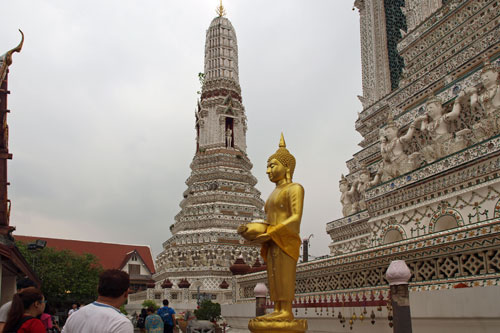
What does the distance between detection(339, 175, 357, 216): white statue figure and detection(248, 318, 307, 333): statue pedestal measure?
35.1 ft

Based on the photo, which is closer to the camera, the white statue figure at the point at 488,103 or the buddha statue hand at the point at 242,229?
→ the buddha statue hand at the point at 242,229

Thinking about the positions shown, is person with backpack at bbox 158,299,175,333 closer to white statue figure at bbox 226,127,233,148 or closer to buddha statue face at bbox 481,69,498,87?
buddha statue face at bbox 481,69,498,87

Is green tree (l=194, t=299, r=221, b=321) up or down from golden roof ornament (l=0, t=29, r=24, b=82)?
down

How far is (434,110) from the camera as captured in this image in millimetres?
10922

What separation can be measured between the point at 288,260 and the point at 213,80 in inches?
1202

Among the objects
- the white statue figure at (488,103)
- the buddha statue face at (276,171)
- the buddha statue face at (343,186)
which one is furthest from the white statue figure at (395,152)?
the buddha statue face at (276,171)

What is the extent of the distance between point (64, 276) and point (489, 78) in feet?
87.2

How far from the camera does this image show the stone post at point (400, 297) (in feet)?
17.3

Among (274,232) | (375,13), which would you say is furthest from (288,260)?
(375,13)

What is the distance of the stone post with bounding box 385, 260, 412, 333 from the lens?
17.3ft

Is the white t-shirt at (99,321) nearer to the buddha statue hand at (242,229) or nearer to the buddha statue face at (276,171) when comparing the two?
the buddha statue hand at (242,229)

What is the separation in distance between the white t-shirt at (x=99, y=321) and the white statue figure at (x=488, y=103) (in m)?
8.55

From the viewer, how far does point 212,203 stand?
31.6 metres

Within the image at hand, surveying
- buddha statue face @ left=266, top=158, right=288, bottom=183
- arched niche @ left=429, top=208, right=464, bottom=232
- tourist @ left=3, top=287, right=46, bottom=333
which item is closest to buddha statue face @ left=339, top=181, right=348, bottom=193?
arched niche @ left=429, top=208, right=464, bottom=232
